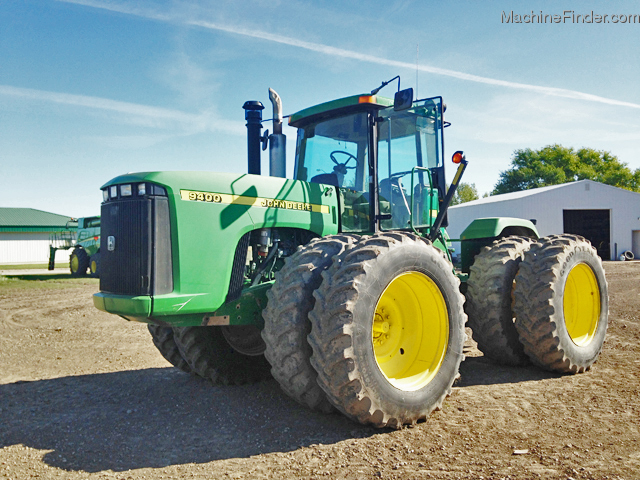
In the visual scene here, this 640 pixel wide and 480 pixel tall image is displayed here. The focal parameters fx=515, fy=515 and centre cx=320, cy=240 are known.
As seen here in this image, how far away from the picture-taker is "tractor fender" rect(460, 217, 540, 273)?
652cm

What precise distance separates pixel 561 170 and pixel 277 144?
59296 millimetres

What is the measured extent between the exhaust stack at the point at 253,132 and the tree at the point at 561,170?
57.2 meters

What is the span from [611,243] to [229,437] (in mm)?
32784

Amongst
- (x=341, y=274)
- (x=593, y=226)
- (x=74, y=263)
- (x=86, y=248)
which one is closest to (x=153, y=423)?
(x=341, y=274)

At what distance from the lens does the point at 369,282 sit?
388 cm

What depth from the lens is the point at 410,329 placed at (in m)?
4.66

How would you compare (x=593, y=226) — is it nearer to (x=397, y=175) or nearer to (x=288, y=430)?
(x=397, y=175)

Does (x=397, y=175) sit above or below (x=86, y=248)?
above

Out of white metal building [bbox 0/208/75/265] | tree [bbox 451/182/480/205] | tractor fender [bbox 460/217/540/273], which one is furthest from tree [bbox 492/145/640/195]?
tractor fender [bbox 460/217/540/273]

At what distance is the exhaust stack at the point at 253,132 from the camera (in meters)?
5.48

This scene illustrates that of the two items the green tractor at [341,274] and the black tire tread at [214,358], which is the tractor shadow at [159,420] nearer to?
the black tire tread at [214,358]

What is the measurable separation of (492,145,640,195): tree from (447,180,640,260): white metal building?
26.3m

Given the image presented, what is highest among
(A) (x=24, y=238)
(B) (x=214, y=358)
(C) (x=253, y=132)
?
(C) (x=253, y=132)

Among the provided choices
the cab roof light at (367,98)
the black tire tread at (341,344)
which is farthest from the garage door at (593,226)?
the black tire tread at (341,344)
